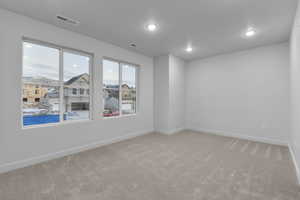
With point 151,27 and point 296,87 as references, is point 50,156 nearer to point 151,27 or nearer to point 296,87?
point 151,27

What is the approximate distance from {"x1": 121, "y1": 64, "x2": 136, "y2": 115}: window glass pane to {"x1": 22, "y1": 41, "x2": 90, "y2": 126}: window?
123 centimetres

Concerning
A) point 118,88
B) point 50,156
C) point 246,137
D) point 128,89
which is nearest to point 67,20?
point 118,88

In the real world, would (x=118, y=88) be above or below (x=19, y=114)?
above

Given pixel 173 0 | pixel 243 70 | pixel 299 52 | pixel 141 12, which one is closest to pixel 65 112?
pixel 141 12

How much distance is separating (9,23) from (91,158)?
117 inches

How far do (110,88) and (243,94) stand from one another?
4231mm

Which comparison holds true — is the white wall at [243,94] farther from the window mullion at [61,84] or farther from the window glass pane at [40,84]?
the window glass pane at [40,84]

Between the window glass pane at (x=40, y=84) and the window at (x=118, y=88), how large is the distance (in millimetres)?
1237

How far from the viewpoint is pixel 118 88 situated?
446 centimetres

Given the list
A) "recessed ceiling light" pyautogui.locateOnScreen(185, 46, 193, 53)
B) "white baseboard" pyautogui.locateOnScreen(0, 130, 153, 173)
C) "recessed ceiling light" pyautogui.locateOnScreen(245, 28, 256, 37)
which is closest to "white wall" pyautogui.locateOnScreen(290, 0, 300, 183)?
"recessed ceiling light" pyautogui.locateOnScreen(245, 28, 256, 37)

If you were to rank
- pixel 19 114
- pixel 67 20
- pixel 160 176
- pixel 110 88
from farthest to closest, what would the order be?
pixel 110 88
pixel 67 20
pixel 19 114
pixel 160 176

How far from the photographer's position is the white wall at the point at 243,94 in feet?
12.7

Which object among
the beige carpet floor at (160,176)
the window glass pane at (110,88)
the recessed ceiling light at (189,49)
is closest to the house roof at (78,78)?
the window glass pane at (110,88)

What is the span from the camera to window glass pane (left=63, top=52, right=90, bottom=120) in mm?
3322
